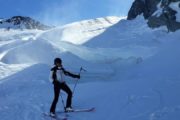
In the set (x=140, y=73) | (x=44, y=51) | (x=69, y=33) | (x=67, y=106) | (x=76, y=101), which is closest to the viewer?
(x=67, y=106)

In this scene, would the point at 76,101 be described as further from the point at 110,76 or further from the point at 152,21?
the point at 152,21

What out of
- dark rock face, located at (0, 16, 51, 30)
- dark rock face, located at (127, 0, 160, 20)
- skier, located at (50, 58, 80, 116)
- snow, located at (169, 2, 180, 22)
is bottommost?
Answer: skier, located at (50, 58, 80, 116)

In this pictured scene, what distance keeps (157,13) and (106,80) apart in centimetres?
2065

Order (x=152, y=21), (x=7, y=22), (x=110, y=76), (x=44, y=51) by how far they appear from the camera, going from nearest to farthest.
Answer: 1. (x=110, y=76)
2. (x=44, y=51)
3. (x=152, y=21)
4. (x=7, y=22)

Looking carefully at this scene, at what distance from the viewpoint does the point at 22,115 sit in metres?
14.7

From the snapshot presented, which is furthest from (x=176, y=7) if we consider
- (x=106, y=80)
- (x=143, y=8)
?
(x=106, y=80)

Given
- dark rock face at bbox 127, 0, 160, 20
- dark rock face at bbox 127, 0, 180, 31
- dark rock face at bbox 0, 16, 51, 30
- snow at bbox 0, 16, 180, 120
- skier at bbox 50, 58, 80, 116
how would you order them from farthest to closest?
dark rock face at bbox 0, 16, 51, 30 → dark rock face at bbox 127, 0, 160, 20 → dark rock face at bbox 127, 0, 180, 31 → skier at bbox 50, 58, 80, 116 → snow at bbox 0, 16, 180, 120

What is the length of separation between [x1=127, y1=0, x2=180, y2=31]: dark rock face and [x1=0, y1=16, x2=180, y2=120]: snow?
3.39 feet

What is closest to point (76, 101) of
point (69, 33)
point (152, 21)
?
point (152, 21)

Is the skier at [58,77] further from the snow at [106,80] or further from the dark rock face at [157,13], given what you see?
the dark rock face at [157,13]

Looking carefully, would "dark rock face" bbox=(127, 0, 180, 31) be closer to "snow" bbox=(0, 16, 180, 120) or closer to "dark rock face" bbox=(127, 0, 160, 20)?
"dark rock face" bbox=(127, 0, 160, 20)

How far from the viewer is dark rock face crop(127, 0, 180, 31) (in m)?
37.3

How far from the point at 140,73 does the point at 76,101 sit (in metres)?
6.64

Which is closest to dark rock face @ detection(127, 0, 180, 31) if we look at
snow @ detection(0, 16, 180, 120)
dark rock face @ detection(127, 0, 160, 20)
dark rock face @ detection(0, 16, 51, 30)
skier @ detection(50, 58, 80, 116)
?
dark rock face @ detection(127, 0, 160, 20)
